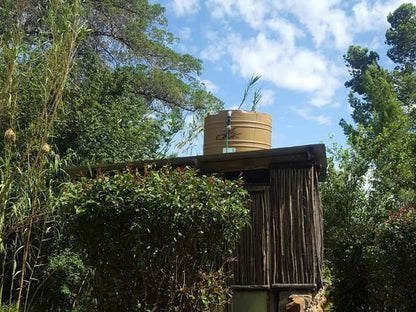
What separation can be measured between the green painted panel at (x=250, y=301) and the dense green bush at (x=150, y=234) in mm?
1122

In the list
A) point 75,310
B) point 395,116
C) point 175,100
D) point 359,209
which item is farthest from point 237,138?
point 395,116

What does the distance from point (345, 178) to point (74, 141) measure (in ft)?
24.2

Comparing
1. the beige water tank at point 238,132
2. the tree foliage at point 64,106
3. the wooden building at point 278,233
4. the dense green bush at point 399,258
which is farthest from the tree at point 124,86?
the dense green bush at point 399,258

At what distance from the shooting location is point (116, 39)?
14406 millimetres

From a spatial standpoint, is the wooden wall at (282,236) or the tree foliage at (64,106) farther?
the wooden wall at (282,236)

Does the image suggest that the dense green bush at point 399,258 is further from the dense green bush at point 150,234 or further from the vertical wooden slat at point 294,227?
the dense green bush at point 150,234

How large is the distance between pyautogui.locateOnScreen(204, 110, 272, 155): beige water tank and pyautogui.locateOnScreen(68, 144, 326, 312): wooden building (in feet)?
3.32

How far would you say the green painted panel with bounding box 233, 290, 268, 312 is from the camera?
20.5ft

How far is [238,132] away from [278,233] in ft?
6.19

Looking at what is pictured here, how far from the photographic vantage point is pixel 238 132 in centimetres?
769

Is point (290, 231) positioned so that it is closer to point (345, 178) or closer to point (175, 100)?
point (345, 178)

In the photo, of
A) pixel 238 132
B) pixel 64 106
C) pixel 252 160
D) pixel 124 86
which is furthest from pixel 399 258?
pixel 124 86

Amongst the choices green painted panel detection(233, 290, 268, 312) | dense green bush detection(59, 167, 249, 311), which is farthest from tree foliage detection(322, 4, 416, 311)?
dense green bush detection(59, 167, 249, 311)

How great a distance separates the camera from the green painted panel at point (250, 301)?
626cm
